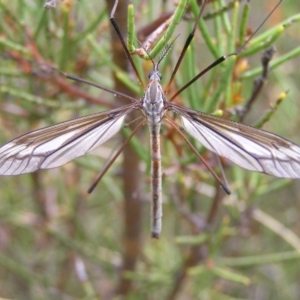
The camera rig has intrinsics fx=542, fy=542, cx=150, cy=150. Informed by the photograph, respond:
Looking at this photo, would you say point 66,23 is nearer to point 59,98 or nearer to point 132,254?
point 59,98

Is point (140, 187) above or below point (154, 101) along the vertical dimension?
below

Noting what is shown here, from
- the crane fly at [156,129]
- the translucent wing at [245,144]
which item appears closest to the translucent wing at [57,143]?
the crane fly at [156,129]

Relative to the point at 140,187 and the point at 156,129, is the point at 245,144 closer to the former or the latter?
the point at 156,129

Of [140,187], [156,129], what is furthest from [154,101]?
[140,187]

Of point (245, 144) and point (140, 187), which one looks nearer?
point (245, 144)

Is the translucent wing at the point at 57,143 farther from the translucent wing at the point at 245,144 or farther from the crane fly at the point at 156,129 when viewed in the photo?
the translucent wing at the point at 245,144

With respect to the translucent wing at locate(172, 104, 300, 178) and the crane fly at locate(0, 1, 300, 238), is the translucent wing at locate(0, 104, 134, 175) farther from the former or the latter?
the translucent wing at locate(172, 104, 300, 178)

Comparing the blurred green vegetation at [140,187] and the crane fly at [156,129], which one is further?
the blurred green vegetation at [140,187]
